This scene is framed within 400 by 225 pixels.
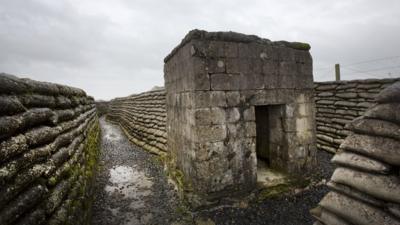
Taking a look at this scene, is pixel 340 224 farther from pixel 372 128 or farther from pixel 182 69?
pixel 182 69

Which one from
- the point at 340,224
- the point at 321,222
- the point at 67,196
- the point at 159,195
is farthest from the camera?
the point at 159,195

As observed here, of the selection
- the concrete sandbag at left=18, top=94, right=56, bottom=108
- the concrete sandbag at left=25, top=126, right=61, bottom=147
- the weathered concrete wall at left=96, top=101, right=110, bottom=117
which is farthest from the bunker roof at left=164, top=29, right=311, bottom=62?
the weathered concrete wall at left=96, top=101, right=110, bottom=117

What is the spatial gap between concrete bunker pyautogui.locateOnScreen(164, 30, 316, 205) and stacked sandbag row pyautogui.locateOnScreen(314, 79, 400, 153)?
9.00ft

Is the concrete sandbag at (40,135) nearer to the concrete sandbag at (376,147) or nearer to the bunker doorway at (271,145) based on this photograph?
the concrete sandbag at (376,147)

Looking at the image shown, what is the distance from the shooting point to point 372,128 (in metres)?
1.42

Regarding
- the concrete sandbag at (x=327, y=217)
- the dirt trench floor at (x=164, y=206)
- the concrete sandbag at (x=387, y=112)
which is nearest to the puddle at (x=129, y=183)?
the dirt trench floor at (x=164, y=206)

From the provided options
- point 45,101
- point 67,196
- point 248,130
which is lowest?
point 67,196

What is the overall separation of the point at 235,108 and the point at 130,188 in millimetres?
3343

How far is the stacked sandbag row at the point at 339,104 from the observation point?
257 inches

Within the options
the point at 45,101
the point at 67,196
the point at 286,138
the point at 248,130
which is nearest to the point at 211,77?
the point at 248,130

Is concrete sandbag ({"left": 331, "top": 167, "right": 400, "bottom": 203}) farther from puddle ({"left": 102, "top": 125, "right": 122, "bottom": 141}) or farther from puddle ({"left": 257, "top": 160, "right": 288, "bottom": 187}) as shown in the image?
puddle ({"left": 102, "top": 125, "right": 122, "bottom": 141})

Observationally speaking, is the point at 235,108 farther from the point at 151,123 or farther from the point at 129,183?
the point at 151,123

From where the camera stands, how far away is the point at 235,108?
13.8ft

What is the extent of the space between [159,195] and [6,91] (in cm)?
391
